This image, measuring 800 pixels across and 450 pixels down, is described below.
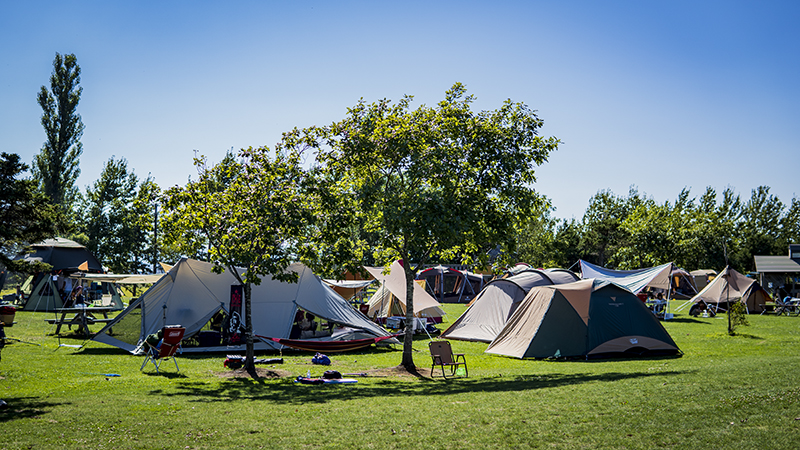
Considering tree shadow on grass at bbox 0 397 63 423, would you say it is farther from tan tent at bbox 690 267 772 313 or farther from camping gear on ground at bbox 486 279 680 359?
tan tent at bbox 690 267 772 313

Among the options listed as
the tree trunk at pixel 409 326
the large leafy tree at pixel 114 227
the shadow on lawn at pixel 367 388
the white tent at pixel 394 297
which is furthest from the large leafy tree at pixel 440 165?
the large leafy tree at pixel 114 227

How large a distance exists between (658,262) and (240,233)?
32917 mm

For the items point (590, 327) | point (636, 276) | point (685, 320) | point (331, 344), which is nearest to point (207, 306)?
point (331, 344)

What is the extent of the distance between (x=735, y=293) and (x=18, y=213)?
29.9 meters

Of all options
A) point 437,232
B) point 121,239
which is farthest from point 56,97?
point 437,232

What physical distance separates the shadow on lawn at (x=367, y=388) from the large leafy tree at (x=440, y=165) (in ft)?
8.18

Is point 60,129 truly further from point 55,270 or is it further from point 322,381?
point 322,381

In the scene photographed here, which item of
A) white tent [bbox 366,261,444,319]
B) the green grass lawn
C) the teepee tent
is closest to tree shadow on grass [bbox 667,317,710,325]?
white tent [bbox 366,261,444,319]

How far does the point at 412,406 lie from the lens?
8.82 m

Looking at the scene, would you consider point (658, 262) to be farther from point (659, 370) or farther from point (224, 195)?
point (224, 195)

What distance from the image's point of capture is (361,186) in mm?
13680

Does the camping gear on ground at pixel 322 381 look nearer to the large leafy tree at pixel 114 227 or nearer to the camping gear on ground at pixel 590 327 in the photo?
the camping gear on ground at pixel 590 327

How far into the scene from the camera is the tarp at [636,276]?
27.0m

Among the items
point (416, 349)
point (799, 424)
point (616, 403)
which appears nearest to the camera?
point (799, 424)
